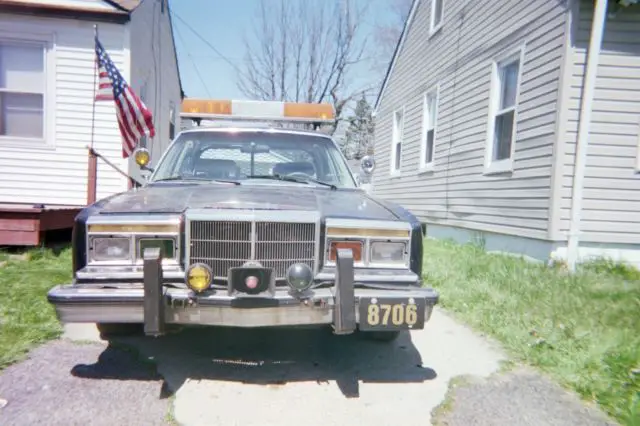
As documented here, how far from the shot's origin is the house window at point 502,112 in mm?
6395

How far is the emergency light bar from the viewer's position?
432 cm

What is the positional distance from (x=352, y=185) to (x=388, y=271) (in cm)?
130

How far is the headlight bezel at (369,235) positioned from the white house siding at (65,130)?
21.6 feet

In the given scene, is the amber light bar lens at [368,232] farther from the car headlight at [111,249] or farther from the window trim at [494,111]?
the window trim at [494,111]

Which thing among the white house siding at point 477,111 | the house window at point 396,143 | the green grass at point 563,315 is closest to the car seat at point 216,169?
the green grass at point 563,315

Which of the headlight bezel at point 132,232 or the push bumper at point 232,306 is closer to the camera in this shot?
the push bumper at point 232,306

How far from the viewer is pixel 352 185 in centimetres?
359

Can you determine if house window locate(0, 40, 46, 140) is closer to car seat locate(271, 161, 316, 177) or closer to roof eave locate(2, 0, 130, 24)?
roof eave locate(2, 0, 130, 24)

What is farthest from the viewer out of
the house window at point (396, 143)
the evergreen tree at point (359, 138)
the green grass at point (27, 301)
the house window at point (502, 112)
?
the evergreen tree at point (359, 138)

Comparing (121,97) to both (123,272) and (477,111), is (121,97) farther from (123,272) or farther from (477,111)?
(477,111)

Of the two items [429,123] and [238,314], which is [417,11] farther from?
[238,314]

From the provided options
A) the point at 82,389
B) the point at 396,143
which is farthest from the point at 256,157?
the point at 396,143

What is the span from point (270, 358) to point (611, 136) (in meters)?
5.12

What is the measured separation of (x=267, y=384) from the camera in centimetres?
252
